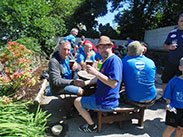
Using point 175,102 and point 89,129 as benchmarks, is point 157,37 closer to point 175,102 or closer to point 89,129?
point 175,102

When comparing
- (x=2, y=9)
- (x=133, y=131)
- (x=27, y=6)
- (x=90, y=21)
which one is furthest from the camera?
(x=90, y=21)

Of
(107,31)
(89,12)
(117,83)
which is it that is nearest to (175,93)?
(117,83)

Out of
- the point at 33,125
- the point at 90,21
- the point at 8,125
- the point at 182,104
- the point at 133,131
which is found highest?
the point at 90,21

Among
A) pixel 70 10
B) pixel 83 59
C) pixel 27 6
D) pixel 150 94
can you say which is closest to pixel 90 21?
pixel 70 10

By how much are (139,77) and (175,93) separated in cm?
54

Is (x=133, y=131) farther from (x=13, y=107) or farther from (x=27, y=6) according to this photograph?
(x=27, y=6)

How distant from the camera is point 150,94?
2.11 metres

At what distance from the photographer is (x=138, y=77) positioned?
2.03 metres

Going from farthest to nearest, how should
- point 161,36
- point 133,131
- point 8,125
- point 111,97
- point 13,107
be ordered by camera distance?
point 161,36 < point 133,131 < point 13,107 < point 111,97 < point 8,125

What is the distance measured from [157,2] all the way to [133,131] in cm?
1509

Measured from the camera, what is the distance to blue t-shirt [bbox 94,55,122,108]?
183cm

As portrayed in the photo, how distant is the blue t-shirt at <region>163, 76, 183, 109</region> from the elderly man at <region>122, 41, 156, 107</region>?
1.06ft

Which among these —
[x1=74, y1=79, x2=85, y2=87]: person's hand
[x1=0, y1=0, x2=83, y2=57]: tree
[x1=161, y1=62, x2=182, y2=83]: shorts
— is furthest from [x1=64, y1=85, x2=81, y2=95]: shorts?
[x1=0, y1=0, x2=83, y2=57]: tree

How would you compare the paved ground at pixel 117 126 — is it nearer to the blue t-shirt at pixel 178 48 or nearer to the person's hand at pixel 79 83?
the person's hand at pixel 79 83
